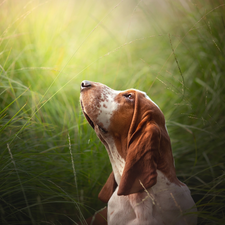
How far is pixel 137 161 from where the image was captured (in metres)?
1.35

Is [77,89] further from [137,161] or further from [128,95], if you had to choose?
[137,161]

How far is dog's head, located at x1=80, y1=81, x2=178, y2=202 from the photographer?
1334 mm

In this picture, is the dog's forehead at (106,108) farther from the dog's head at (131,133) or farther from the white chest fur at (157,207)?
the white chest fur at (157,207)

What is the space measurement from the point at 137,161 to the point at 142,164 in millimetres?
36

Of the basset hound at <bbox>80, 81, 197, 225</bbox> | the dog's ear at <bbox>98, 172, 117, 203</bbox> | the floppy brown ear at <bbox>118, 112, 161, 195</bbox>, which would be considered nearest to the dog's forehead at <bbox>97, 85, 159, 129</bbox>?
the basset hound at <bbox>80, 81, 197, 225</bbox>

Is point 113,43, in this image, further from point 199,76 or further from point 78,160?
point 78,160

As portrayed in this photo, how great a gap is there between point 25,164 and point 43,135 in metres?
0.47

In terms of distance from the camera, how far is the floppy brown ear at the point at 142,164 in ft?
4.32

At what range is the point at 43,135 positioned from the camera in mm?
2266

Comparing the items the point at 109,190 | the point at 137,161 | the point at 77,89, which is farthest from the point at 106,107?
the point at 77,89

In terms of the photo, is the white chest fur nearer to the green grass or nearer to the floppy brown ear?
the floppy brown ear

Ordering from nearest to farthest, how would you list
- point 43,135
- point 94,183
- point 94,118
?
1. point 94,118
2. point 94,183
3. point 43,135

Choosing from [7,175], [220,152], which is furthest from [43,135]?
[220,152]

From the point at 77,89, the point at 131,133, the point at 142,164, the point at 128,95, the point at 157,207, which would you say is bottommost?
the point at 157,207
